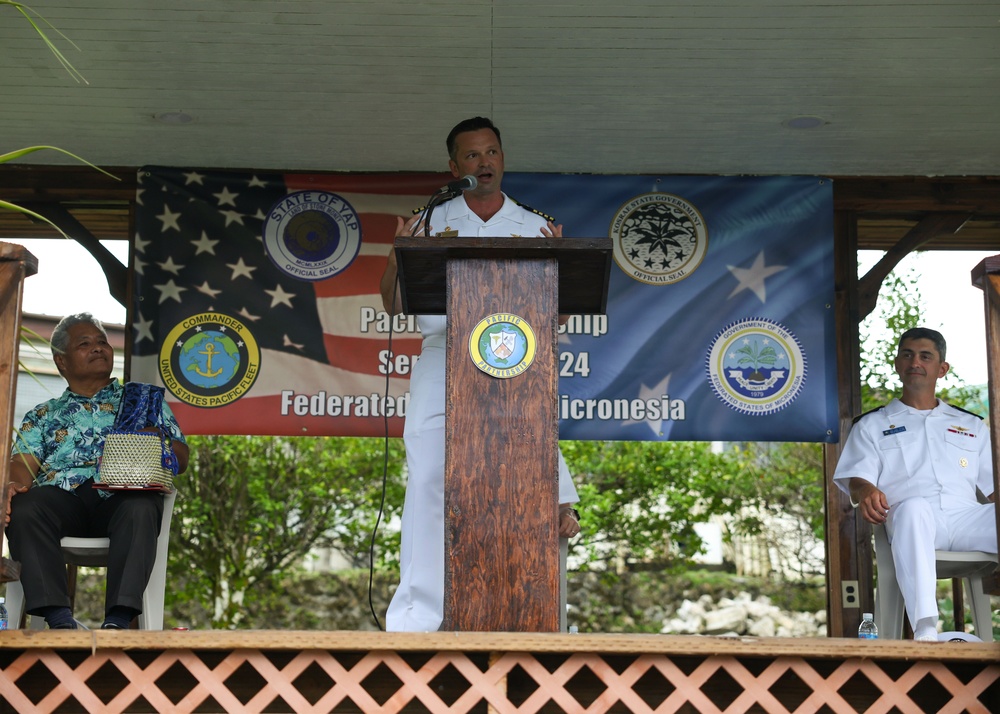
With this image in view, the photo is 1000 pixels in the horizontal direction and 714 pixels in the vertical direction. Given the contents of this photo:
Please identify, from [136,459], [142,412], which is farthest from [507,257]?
[142,412]

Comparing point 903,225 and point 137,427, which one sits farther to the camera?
point 903,225

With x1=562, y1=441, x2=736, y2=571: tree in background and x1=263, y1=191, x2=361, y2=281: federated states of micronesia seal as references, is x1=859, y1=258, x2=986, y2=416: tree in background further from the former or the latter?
x1=263, y1=191, x2=361, y2=281: federated states of micronesia seal

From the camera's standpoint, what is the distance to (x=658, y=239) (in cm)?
505

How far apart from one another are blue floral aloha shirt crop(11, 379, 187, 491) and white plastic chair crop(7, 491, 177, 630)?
0.22m

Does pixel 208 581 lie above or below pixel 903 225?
below

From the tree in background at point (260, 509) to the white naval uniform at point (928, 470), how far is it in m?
6.53

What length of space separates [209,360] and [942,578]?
309cm

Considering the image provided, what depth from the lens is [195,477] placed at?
995 centimetres

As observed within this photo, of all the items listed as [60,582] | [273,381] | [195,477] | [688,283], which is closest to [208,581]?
[195,477]

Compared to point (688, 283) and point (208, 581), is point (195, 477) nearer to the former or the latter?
point (208, 581)

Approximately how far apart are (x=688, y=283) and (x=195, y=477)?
624 cm

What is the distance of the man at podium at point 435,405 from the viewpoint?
3.09 meters

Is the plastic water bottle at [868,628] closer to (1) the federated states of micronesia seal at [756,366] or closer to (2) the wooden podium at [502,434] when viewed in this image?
(1) the federated states of micronesia seal at [756,366]

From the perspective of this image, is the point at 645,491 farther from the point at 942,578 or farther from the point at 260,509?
the point at 942,578
